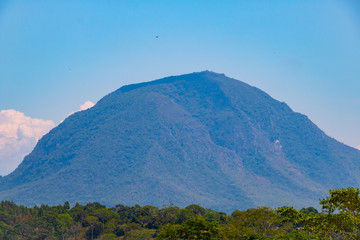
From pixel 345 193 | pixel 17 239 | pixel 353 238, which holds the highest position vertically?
pixel 345 193

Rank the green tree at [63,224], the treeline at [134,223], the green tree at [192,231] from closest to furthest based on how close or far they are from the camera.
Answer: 1. the green tree at [192,231]
2. the treeline at [134,223]
3. the green tree at [63,224]

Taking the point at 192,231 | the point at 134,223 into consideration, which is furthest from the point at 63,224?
the point at 192,231

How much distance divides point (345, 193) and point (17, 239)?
10879 centimetres

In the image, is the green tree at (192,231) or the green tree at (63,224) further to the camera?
the green tree at (63,224)

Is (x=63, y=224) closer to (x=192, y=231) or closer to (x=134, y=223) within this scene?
(x=134, y=223)

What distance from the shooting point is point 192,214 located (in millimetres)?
153000

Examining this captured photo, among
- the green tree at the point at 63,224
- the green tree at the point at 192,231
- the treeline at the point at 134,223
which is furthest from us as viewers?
the green tree at the point at 63,224

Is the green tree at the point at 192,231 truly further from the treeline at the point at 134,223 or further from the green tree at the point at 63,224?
the green tree at the point at 63,224

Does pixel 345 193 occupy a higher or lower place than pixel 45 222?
higher

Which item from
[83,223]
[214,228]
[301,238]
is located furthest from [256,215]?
Answer: [83,223]

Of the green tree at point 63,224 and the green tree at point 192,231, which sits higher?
the green tree at point 192,231

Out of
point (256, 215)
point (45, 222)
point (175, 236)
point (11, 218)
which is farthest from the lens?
point (11, 218)

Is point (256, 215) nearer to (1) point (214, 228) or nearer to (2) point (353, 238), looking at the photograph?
(1) point (214, 228)

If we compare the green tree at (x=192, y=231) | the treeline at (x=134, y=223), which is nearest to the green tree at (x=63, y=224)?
the treeline at (x=134, y=223)
